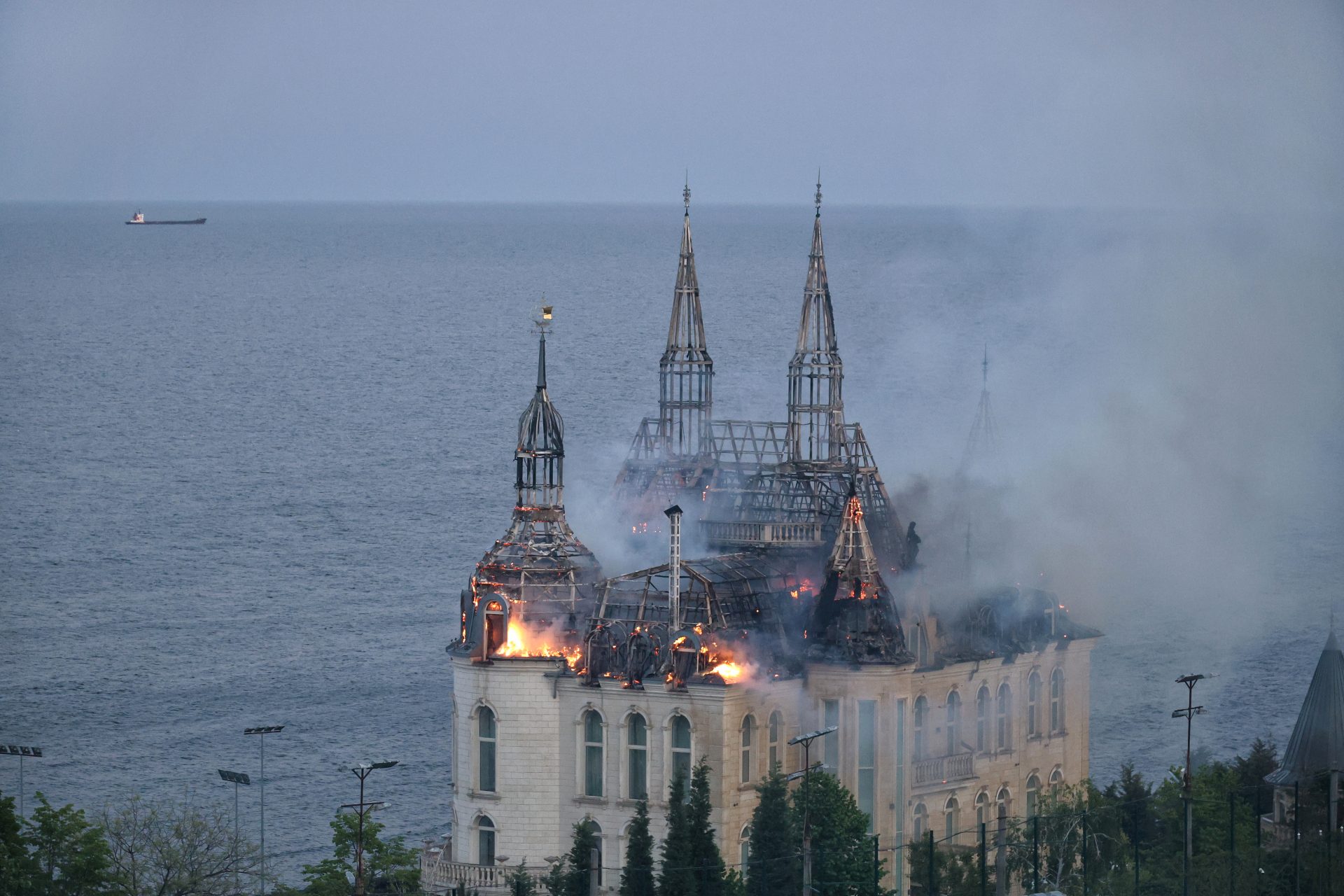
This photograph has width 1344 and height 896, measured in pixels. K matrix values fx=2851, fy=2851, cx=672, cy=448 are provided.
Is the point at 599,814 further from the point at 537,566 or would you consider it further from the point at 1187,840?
the point at 1187,840

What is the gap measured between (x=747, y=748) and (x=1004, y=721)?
57.2ft

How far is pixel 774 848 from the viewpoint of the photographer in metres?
113

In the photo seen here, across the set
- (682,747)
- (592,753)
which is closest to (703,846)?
(682,747)

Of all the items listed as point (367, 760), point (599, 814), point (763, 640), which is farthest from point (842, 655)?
point (367, 760)

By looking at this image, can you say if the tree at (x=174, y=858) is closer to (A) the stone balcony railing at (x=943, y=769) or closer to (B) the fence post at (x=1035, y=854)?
(A) the stone balcony railing at (x=943, y=769)

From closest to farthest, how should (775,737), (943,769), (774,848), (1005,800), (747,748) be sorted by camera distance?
(774,848) < (747,748) < (775,737) < (943,769) < (1005,800)

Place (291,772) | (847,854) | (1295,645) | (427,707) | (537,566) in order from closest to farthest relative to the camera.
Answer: (847,854)
(537,566)
(291,772)
(427,707)
(1295,645)

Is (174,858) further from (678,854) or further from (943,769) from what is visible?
(943,769)

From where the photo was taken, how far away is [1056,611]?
138 meters

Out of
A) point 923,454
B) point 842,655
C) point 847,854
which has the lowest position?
point 847,854

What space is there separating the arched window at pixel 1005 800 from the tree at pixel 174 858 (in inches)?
1349

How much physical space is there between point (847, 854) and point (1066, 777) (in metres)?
25.2

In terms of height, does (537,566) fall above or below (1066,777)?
above

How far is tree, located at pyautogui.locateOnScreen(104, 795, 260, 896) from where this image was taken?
119 meters
